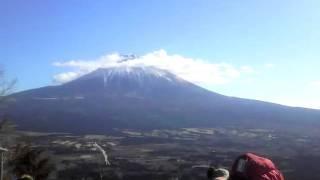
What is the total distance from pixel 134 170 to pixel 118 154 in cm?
3000

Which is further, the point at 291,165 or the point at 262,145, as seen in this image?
the point at 262,145

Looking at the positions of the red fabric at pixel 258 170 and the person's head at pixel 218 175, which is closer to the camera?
the red fabric at pixel 258 170

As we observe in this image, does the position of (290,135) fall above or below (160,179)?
above

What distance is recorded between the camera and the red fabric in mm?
3326

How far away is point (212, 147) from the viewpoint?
16888cm

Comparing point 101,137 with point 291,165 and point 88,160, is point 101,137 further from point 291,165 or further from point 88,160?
point 291,165

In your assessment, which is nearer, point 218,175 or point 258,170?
point 258,170

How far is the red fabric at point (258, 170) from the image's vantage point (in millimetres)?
3326

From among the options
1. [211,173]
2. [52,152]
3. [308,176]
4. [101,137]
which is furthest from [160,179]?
[211,173]

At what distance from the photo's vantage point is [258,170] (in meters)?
3.32

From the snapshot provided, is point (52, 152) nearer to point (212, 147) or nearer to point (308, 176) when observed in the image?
point (212, 147)

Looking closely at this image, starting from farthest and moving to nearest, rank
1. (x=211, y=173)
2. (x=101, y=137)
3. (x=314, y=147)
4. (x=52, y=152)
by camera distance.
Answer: (x=101, y=137) → (x=314, y=147) → (x=52, y=152) → (x=211, y=173)

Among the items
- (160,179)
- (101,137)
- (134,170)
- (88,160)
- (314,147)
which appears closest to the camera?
(160,179)

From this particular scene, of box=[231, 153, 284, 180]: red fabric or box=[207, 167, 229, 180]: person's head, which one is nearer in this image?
box=[231, 153, 284, 180]: red fabric
